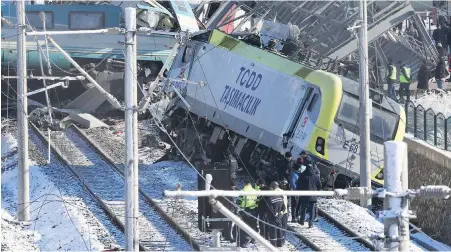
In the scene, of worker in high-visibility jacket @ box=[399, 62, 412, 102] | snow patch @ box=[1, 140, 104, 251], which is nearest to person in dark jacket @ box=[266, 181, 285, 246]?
snow patch @ box=[1, 140, 104, 251]

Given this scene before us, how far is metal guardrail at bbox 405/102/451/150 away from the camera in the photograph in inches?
976

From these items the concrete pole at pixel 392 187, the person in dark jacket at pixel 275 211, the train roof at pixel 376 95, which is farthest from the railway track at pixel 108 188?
the concrete pole at pixel 392 187

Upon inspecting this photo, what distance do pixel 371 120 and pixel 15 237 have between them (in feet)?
25.4

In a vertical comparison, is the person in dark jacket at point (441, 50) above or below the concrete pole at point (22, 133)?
above

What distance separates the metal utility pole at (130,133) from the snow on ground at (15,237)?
4560 millimetres

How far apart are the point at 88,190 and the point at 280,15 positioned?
11.9 m

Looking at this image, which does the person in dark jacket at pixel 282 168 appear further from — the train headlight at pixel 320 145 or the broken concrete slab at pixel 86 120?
the broken concrete slab at pixel 86 120

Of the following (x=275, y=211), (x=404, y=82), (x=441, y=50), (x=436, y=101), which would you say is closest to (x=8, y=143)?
(x=404, y=82)

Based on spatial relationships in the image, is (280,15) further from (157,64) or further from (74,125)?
(74,125)

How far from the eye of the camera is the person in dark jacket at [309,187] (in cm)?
2148

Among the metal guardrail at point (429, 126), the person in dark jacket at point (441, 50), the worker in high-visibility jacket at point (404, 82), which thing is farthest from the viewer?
the person in dark jacket at point (441, 50)

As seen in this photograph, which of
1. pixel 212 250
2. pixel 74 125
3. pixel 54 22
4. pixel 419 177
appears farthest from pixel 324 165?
pixel 54 22

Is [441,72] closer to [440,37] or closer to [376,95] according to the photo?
[440,37]

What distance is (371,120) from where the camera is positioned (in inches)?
930
